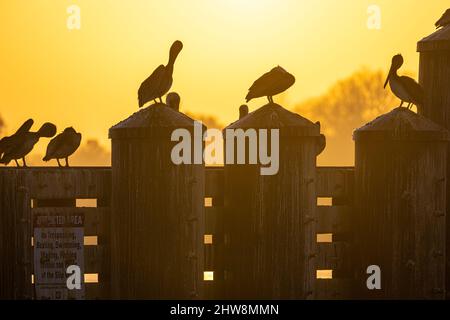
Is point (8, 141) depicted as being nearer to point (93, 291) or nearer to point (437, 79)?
point (93, 291)

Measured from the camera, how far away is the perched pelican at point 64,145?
15.9 m

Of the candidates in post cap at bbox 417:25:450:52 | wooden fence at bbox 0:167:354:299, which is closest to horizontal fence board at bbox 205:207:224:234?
wooden fence at bbox 0:167:354:299

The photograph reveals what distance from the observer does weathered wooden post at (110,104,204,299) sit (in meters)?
Answer: 13.1

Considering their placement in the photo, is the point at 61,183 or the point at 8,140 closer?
the point at 61,183

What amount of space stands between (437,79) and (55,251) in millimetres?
6371

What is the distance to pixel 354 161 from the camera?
14891mm

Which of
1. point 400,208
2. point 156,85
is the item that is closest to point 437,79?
point 400,208

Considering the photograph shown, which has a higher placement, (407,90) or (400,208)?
(407,90)

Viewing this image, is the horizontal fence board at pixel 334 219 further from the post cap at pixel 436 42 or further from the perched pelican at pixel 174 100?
the perched pelican at pixel 174 100

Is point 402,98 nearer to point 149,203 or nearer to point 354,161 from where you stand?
point 354,161

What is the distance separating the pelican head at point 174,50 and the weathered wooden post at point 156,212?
3.73ft

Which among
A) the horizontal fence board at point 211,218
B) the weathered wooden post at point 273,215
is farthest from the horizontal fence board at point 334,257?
the horizontal fence board at point 211,218

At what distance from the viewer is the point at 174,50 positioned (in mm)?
14477

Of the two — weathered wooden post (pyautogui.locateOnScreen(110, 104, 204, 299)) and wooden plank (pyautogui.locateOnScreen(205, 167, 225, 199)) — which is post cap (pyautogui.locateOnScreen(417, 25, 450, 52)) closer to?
wooden plank (pyautogui.locateOnScreen(205, 167, 225, 199))
